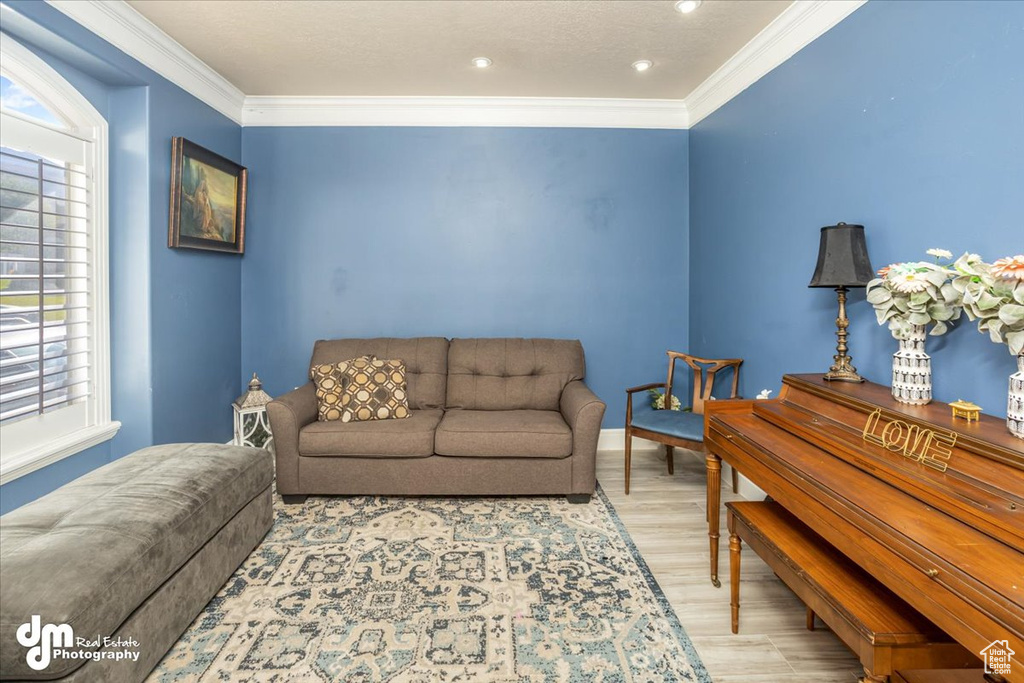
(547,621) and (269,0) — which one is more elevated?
(269,0)

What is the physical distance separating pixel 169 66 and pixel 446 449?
287 centimetres

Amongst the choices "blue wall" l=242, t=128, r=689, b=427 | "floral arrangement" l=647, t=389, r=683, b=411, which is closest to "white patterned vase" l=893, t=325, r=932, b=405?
"floral arrangement" l=647, t=389, r=683, b=411

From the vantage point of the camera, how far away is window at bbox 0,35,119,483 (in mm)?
2451

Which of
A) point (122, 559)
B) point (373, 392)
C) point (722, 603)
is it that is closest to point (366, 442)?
point (373, 392)

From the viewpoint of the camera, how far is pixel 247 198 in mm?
4262

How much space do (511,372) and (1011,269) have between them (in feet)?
9.59

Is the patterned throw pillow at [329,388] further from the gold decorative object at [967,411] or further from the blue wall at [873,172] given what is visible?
the gold decorative object at [967,411]

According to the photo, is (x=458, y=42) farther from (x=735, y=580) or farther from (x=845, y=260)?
(x=735, y=580)

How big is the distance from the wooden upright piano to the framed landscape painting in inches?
134

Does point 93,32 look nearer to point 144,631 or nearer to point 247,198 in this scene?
point 247,198

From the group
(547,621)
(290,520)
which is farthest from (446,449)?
(547,621)

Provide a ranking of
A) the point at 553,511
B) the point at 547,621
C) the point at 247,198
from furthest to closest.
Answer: the point at 247,198 < the point at 553,511 < the point at 547,621

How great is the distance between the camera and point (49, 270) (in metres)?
2.69

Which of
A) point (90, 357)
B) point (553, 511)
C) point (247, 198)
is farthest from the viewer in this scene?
point (247, 198)
